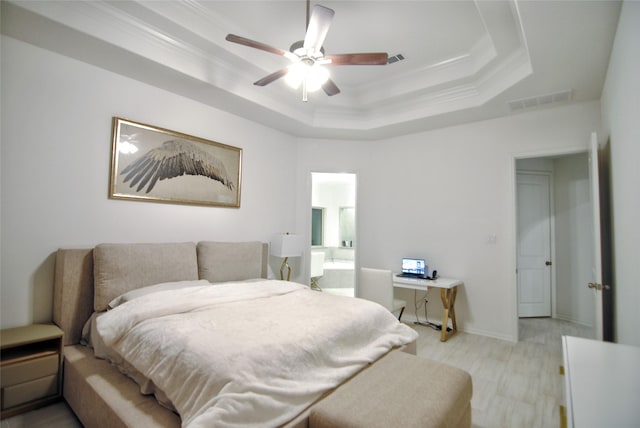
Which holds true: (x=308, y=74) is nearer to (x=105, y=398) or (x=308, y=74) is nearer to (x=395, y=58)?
(x=395, y=58)

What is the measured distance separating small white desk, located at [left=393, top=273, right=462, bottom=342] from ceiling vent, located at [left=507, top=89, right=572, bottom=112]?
2.19 meters

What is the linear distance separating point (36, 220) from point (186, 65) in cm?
178

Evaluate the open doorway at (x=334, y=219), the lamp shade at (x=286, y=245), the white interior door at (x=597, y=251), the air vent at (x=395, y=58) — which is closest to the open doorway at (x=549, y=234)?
the white interior door at (x=597, y=251)

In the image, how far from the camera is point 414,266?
13.7ft

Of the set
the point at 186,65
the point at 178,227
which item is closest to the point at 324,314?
the point at 178,227

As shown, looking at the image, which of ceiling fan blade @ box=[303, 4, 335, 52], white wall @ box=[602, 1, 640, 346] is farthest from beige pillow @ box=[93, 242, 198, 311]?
white wall @ box=[602, 1, 640, 346]

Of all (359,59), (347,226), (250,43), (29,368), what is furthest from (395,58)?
(347,226)

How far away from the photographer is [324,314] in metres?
2.16

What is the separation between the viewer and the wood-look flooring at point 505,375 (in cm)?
202

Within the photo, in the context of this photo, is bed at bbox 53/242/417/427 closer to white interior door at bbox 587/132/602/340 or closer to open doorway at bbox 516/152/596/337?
white interior door at bbox 587/132/602/340

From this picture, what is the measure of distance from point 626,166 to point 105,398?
351 centimetres

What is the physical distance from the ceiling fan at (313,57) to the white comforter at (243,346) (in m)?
1.81

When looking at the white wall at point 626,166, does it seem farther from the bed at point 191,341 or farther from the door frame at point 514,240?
the bed at point 191,341

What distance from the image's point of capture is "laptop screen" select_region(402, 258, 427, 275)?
4.12 metres
